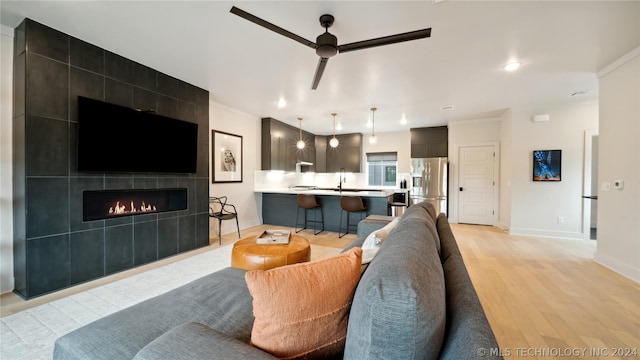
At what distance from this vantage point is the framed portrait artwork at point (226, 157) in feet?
15.2

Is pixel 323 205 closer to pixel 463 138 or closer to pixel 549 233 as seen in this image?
pixel 463 138

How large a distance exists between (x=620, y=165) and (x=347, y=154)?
17.4 feet

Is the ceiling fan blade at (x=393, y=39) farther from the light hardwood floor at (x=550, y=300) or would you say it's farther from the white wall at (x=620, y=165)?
the white wall at (x=620, y=165)

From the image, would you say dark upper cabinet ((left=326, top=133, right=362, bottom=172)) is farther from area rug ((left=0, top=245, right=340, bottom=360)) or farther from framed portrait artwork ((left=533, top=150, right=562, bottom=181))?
area rug ((left=0, top=245, right=340, bottom=360))

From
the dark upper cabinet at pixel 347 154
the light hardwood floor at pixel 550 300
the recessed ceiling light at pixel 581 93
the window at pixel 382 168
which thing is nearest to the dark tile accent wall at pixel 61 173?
the light hardwood floor at pixel 550 300

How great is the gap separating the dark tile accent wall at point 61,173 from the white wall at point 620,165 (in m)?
5.74

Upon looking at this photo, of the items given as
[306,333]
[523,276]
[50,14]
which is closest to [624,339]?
[523,276]

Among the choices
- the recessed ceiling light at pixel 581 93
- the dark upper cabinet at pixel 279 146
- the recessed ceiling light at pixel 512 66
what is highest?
the recessed ceiling light at pixel 581 93

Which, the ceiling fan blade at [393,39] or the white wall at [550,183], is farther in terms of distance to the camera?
the white wall at [550,183]

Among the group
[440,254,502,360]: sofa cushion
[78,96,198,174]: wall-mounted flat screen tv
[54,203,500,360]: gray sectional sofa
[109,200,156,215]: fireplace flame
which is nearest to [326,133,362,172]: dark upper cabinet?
[78,96,198,174]: wall-mounted flat screen tv

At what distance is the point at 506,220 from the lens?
5.23 m

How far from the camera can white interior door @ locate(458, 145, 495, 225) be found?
18.9 feet

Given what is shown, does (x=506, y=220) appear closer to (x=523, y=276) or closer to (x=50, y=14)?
(x=523, y=276)

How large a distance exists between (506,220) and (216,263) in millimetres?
5603
